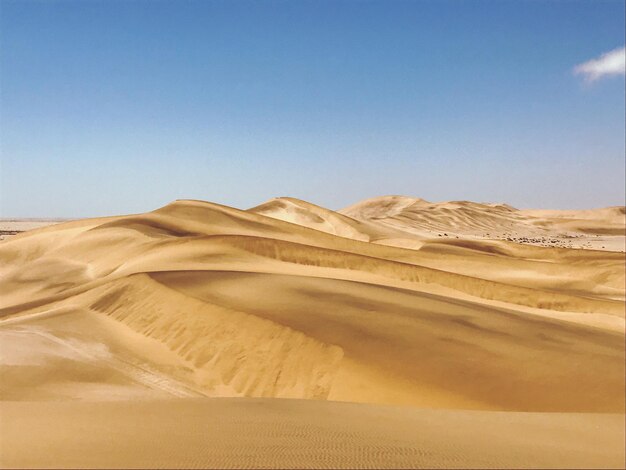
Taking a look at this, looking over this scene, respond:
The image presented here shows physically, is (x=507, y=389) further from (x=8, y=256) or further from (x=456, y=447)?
(x=8, y=256)

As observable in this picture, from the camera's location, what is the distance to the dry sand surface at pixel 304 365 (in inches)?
→ 190

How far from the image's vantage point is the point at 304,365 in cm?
998

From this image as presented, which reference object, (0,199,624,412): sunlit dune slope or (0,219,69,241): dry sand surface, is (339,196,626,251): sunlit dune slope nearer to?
(0,199,624,412): sunlit dune slope

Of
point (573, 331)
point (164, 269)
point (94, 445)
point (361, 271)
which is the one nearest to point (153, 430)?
point (94, 445)

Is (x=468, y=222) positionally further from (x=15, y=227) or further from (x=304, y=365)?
(x=15, y=227)

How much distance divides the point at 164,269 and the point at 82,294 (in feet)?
8.62

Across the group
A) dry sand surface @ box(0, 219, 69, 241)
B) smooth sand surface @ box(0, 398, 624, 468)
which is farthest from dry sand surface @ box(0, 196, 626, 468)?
dry sand surface @ box(0, 219, 69, 241)

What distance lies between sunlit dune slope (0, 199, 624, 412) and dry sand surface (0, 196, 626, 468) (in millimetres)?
50

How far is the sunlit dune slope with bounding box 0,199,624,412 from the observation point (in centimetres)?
880

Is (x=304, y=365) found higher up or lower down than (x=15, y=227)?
lower down

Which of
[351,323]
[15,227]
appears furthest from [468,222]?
[15,227]

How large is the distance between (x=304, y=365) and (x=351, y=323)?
1.74 metres

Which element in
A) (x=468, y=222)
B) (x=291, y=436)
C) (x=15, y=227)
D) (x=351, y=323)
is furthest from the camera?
(x=15, y=227)

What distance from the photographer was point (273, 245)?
2314 cm
